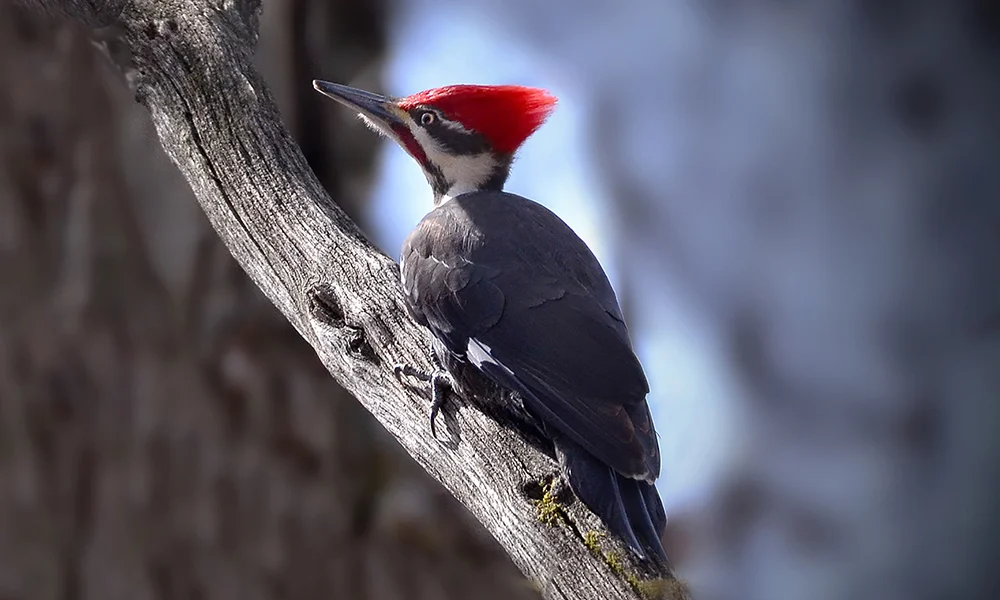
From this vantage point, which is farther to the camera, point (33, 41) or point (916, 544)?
point (33, 41)

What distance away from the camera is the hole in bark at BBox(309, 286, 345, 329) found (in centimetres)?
282

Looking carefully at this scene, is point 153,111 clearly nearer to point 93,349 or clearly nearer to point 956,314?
point 93,349

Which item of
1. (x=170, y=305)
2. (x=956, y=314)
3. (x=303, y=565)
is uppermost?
(x=956, y=314)

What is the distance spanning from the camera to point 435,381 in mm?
2709

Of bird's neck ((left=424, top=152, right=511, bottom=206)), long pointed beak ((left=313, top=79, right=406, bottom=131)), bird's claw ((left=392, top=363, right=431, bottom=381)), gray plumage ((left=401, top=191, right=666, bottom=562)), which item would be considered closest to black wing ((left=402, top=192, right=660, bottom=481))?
gray plumage ((left=401, top=191, right=666, bottom=562))

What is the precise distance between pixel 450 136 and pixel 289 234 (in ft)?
2.68

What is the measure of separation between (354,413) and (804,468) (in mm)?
3822

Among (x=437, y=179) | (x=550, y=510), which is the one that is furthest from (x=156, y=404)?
(x=550, y=510)

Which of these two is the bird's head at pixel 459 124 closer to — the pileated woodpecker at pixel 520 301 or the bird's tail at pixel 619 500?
the pileated woodpecker at pixel 520 301

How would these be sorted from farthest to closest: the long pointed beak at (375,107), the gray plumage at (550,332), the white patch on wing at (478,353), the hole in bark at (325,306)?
the long pointed beak at (375,107), the hole in bark at (325,306), the white patch on wing at (478,353), the gray plumage at (550,332)

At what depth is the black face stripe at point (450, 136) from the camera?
3404mm

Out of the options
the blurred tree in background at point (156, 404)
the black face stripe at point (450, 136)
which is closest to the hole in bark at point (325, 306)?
the black face stripe at point (450, 136)

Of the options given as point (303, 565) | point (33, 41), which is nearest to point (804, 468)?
point (303, 565)

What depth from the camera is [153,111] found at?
10.1ft
